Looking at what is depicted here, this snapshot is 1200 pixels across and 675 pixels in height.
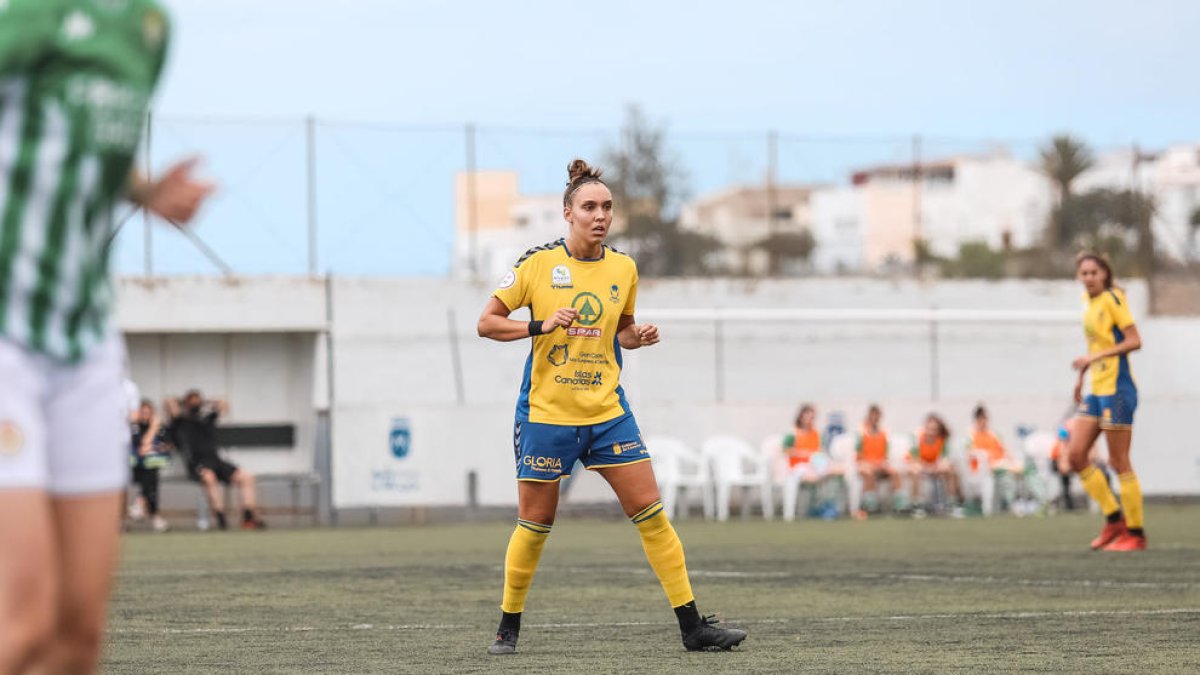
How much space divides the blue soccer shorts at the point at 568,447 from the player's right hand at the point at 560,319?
0.48 metres

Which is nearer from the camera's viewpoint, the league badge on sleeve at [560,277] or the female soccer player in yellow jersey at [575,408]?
the female soccer player in yellow jersey at [575,408]

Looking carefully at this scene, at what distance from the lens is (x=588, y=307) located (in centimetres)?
847

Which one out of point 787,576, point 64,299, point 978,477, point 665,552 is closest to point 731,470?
point 978,477

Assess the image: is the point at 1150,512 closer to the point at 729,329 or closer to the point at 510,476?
the point at 510,476

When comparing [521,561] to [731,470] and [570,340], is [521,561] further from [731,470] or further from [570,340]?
[731,470]

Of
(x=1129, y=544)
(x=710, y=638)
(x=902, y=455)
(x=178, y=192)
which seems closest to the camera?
(x=178, y=192)

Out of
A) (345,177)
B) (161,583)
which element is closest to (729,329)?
(345,177)

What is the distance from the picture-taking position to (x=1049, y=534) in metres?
18.6

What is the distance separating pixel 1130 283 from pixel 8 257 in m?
33.1

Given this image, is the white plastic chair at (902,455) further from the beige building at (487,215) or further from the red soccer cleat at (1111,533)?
the red soccer cleat at (1111,533)

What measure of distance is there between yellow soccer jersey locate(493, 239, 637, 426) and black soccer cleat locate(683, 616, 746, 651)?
98 centimetres

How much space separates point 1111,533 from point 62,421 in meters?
12.7

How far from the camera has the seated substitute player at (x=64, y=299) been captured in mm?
3707

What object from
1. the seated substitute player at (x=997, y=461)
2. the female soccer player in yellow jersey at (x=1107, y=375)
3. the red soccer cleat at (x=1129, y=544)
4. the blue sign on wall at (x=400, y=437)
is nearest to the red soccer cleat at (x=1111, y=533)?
the red soccer cleat at (x=1129, y=544)
